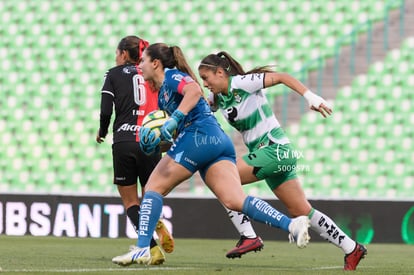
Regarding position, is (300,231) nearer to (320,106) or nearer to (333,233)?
(320,106)

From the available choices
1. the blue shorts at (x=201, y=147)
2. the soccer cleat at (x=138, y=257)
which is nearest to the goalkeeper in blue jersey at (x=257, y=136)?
the blue shorts at (x=201, y=147)

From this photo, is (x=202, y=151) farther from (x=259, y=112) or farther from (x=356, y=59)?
(x=356, y=59)

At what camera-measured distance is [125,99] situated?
803cm

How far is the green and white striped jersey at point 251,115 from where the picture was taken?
25.3ft

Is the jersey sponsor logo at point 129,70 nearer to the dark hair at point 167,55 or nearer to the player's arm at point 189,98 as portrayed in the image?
the dark hair at point 167,55

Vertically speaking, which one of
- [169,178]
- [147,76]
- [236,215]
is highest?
[147,76]

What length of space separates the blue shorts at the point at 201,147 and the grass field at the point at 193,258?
79 centimetres

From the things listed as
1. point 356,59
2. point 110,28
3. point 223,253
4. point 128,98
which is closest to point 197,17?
point 110,28

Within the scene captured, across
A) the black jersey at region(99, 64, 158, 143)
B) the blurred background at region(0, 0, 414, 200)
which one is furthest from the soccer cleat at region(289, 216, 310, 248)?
the blurred background at region(0, 0, 414, 200)

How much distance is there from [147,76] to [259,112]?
4.34 feet

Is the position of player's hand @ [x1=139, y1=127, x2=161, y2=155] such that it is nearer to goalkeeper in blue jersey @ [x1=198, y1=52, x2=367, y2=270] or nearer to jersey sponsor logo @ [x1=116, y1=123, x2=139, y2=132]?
goalkeeper in blue jersey @ [x1=198, y1=52, x2=367, y2=270]

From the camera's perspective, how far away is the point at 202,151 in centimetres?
648

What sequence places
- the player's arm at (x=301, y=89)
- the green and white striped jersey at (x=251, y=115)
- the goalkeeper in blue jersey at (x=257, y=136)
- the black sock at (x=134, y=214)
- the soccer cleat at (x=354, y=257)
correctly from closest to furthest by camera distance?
the player's arm at (x=301, y=89) → the soccer cleat at (x=354, y=257) → the goalkeeper in blue jersey at (x=257, y=136) → the green and white striped jersey at (x=251, y=115) → the black sock at (x=134, y=214)

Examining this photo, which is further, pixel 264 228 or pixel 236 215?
pixel 264 228
